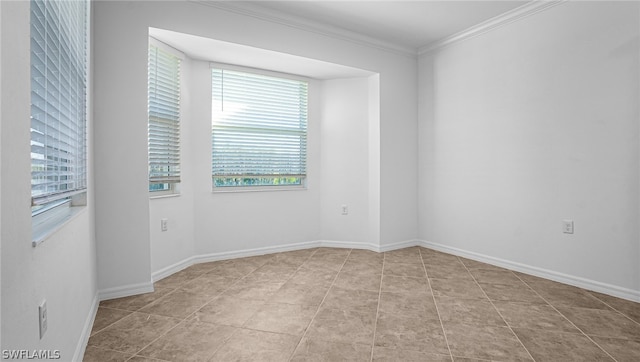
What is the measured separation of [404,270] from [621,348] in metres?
1.82

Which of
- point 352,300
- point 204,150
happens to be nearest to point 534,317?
point 352,300

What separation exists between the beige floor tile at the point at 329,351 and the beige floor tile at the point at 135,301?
1.45m

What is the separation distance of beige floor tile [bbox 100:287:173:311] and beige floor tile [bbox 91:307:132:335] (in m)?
0.06

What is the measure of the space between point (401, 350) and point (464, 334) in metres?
0.49

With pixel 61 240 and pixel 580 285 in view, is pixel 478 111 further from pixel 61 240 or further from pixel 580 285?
pixel 61 240

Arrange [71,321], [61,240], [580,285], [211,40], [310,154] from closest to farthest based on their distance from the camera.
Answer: [61,240]
[71,321]
[580,285]
[211,40]
[310,154]

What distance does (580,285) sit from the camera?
3.00 m

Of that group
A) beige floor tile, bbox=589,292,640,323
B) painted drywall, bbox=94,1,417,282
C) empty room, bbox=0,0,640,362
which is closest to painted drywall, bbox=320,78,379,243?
empty room, bbox=0,0,640,362

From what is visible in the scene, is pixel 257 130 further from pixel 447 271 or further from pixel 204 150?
pixel 447 271

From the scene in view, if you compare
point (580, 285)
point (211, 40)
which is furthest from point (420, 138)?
point (211, 40)

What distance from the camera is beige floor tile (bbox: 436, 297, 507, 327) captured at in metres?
2.29

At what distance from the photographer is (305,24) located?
3.69 m

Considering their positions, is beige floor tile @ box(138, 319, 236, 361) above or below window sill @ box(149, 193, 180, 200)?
below

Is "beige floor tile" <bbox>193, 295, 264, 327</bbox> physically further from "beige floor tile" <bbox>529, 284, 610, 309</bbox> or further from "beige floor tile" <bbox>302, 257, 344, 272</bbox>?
"beige floor tile" <bbox>529, 284, 610, 309</bbox>
